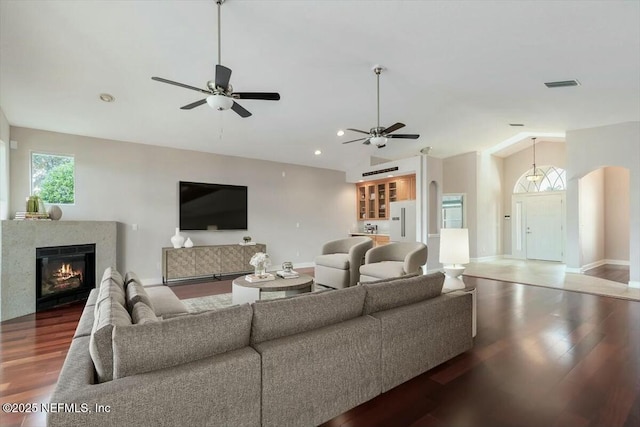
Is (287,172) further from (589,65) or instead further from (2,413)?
(2,413)

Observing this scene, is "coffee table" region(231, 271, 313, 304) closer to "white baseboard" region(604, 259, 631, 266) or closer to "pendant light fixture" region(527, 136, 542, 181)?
"pendant light fixture" region(527, 136, 542, 181)

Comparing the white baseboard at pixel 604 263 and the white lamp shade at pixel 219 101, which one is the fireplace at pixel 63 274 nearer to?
the white lamp shade at pixel 219 101

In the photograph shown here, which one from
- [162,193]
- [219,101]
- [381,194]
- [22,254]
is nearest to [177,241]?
[162,193]

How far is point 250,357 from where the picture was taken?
1.48 m

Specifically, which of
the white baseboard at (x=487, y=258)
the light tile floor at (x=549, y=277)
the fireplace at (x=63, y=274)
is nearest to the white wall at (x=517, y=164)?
the white baseboard at (x=487, y=258)

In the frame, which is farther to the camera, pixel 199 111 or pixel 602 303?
pixel 199 111

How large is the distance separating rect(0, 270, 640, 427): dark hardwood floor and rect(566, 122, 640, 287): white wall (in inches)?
102

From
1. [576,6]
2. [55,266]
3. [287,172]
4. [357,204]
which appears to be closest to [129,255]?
[55,266]

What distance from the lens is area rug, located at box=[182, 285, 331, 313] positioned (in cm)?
422

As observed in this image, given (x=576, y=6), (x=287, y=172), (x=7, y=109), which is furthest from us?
(x=287, y=172)

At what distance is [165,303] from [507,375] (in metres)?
3.01

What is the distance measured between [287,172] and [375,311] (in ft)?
19.7

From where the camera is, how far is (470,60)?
380cm

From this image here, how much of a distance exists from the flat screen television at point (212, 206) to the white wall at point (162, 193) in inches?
6.0
